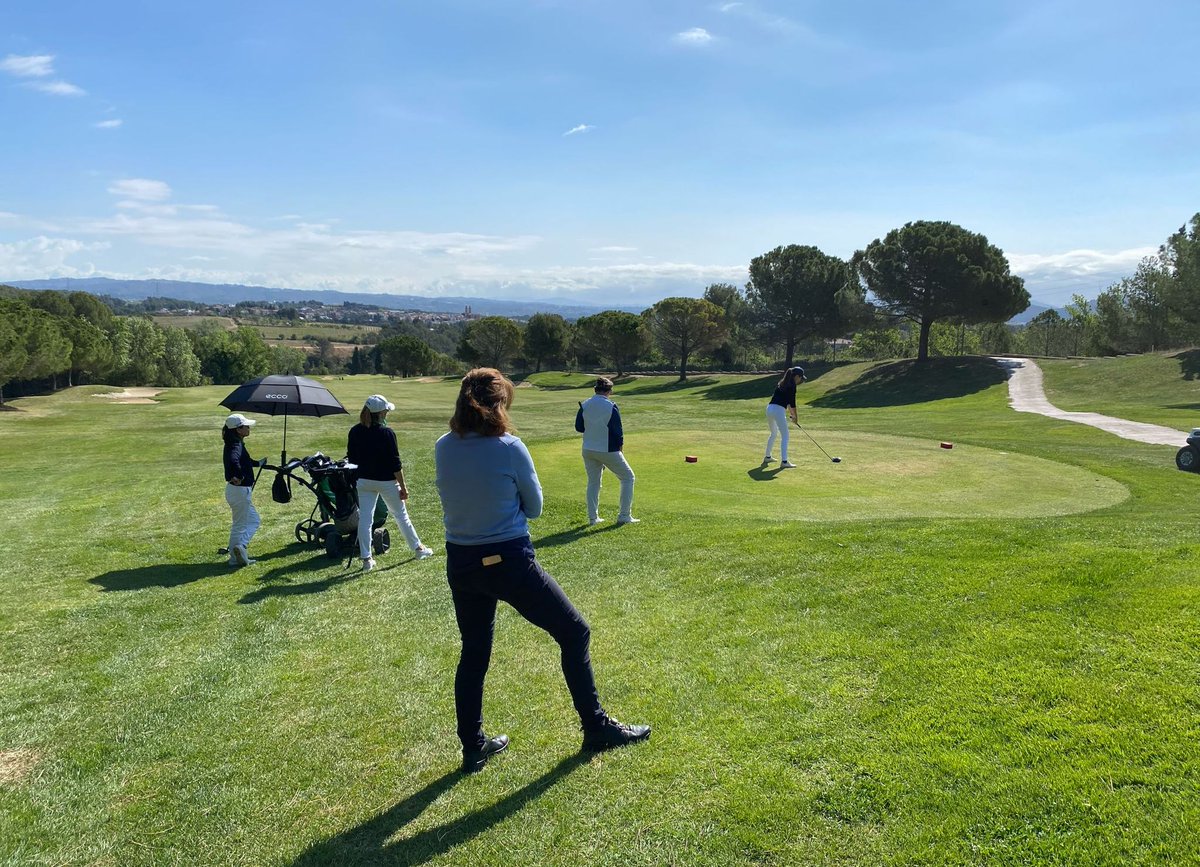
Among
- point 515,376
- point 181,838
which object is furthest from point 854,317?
point 181,838

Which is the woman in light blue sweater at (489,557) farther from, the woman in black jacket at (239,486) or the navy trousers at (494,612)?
the woman in black jacket at (239,486)

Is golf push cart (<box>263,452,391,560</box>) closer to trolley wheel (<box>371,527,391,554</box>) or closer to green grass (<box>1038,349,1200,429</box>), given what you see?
trolley wheel (<box>371,527,391,554</box>)

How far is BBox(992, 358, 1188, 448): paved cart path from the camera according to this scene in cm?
2470

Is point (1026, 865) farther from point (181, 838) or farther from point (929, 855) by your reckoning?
point (181, 838)

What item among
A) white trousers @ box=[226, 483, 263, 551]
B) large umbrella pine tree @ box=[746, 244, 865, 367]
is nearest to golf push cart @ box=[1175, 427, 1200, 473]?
white trousers @ box=[226, 483, 263, 551]

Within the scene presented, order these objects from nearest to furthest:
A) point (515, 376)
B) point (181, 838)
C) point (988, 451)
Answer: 1. point (181, 838)
2. point (988, 451)
3. point (515, 376)

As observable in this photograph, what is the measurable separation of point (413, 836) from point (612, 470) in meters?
8.32

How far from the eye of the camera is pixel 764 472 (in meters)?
16.6

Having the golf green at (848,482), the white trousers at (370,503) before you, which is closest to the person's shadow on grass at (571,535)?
the golf green at (848,482)

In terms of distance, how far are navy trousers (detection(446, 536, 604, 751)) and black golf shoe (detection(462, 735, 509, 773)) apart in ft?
0.14

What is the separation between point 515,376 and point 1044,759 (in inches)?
3588

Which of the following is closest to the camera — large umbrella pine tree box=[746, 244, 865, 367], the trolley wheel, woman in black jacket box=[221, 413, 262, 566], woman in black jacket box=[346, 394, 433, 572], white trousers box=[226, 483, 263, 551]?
woman in black jacket box=[346, 394, 433, 572]

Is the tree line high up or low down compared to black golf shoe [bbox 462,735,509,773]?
up

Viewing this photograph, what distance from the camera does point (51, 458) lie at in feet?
79.3
